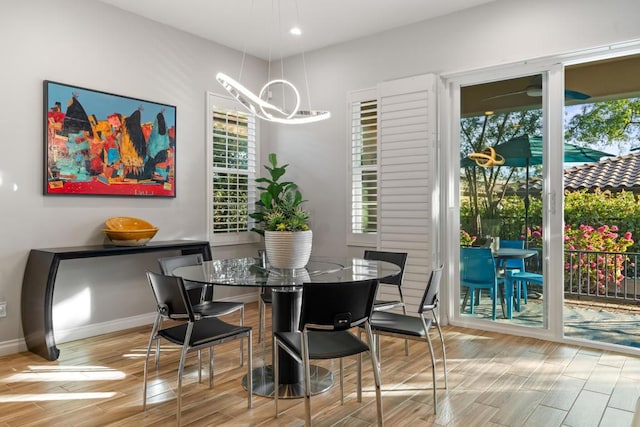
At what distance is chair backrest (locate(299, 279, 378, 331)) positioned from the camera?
2.11 meters

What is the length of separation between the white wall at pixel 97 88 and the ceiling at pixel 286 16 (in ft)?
0.73

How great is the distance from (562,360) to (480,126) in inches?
84.6

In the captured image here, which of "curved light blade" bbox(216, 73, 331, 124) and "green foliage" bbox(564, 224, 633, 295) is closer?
"curved light blade" bbox(216, 73, 331, 124)

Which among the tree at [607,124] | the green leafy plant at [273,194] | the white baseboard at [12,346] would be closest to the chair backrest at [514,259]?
the tree at [607,124]

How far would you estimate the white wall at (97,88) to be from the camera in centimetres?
359

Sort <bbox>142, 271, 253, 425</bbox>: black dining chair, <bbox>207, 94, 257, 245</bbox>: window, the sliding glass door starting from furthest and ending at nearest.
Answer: <bbox>207, 94, 257, 245</bbox>: window
the sliding glass door
<bbox>142, 271, 253, 425</bbox>: black dining chair

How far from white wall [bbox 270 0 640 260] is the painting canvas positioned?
63.9 inches

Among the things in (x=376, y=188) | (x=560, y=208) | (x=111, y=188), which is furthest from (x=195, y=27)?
(x=560, y=208)

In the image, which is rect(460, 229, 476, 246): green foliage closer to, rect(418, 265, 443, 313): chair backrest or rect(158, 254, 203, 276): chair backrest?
rect(418, 265, 443, 313): chair backrest

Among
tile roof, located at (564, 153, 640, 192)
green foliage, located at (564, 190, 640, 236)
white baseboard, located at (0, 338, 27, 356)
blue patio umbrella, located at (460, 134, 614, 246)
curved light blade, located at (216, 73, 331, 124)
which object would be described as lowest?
white baseboard, located at (0, 338, 27, 356)

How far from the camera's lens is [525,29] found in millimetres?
3924

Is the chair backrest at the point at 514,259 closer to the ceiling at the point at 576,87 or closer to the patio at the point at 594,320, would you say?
the patio at the point at 594,320

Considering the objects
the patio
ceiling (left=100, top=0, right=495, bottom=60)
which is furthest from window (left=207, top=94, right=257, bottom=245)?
the patio

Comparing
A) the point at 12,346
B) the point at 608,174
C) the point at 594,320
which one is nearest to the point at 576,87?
the point at 608,174
